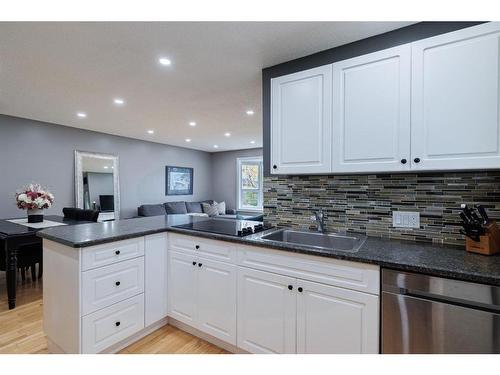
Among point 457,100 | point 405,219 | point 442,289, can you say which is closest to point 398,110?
point 457,100

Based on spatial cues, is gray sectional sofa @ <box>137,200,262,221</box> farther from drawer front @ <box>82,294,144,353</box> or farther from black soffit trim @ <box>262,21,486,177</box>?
drawer front @ <box>82,294,144,353</box>

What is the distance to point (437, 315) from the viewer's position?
1.15 m

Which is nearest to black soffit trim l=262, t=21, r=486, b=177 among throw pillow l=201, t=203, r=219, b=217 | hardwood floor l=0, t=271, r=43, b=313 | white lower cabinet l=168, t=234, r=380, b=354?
white lower cabinet l=168, t=234, r=380, b=354

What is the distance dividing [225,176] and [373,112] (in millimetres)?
6086

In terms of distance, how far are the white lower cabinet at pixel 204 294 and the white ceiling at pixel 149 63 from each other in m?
1.64

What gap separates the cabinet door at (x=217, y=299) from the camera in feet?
5.83

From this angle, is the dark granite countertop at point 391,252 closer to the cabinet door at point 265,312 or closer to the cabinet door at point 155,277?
the cabinet door at point 155,277

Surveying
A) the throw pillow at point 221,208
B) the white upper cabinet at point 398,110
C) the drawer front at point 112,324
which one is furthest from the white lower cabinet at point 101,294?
the throw pillow at point 221,208

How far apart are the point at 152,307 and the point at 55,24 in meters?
2.15

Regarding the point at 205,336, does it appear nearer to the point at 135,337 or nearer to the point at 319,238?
the point at 135,337

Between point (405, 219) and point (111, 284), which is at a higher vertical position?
point (405, 219)

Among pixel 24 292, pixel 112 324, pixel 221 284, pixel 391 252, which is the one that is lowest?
pixel 24 292
